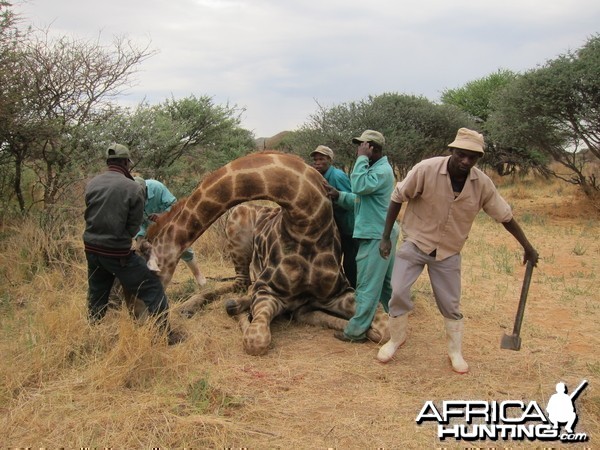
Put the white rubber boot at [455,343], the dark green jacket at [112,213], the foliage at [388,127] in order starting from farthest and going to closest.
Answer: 1. the foliage at [388,127]
2. the dark green jacket at [112,213]
3. the white rubber boot at [455,343]

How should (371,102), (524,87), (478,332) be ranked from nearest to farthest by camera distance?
(478,332) → (524,87) → (371,102)

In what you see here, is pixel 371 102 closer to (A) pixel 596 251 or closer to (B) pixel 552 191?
(B) pixel 552 191

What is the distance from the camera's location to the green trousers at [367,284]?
443 cm

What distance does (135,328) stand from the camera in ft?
13.6

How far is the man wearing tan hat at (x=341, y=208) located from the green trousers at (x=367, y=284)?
0.64 metres

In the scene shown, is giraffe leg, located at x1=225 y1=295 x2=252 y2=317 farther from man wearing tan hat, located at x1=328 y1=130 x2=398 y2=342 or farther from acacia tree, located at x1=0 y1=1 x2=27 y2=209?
acacia tree, located at x1=0 y1=1 x2=27 y2=209

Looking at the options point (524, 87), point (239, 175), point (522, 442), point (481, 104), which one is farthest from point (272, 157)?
point (481, 104)

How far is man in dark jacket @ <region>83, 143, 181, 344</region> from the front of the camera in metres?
4.20

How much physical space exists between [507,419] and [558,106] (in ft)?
35.7

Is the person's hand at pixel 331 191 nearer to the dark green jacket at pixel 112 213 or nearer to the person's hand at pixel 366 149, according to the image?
the person's hand at pixel 366 149

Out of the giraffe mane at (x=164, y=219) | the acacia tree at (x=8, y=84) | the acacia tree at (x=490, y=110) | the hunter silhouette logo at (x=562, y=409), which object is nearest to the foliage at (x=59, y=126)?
the acacia tree at (x=8, y=84)

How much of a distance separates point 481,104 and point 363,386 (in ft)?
73.1

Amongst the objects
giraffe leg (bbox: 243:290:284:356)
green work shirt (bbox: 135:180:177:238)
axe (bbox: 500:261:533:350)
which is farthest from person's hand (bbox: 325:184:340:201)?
green work shirt (bbox: 135:180:177:238)

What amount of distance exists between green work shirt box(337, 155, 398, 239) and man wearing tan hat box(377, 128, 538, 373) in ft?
1.34
